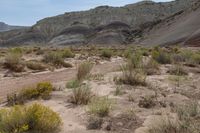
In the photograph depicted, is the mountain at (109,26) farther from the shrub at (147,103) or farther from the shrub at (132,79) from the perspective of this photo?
the shrub at (147,103)

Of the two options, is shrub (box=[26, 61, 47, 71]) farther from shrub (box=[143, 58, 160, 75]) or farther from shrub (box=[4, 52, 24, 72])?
shrub (box=[143, 58, 160, 75])

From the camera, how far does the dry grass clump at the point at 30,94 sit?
1056cm

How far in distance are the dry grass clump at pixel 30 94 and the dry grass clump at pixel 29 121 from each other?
2.66m

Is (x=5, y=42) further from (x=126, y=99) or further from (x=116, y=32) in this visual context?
(x=126, y=99)

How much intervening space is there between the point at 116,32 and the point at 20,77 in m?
95.2

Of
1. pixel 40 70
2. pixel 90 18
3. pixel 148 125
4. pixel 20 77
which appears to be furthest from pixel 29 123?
pixel 90 18

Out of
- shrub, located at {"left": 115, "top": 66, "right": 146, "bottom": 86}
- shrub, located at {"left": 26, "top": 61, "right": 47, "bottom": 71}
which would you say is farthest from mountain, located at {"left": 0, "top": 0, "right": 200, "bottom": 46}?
shrub, located at {"left": 115, "top": 66, "right": 146, "bottom": 86}

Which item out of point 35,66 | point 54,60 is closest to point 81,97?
point 35,66

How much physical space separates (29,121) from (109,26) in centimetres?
11490

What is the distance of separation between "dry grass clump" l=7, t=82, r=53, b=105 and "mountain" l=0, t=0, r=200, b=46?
73.7 m

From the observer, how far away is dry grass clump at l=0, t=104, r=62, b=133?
24.3 feet

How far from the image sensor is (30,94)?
36.4 feet

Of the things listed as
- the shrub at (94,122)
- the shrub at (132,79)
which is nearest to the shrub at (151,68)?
the shrub at (132,79)

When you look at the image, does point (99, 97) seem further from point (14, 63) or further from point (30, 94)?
point (14, 63)
